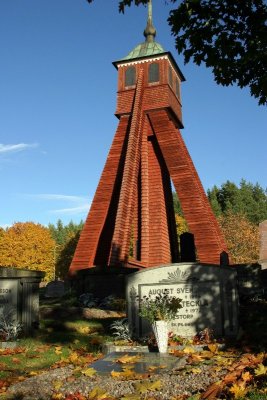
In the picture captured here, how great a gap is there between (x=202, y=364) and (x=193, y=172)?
19.8 m

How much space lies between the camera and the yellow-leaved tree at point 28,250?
6750 centimetres

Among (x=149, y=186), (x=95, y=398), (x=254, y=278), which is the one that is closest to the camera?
(x=95, y=398)

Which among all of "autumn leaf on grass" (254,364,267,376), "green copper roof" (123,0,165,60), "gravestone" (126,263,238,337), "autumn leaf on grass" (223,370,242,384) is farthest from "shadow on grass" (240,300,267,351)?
"green copper roof" (123,0,165,60)

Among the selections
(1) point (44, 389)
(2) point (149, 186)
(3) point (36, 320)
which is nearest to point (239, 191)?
(2) point (149, 186)

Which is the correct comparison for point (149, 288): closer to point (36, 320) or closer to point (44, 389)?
point (36, 320)

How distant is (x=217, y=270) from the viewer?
10.8m

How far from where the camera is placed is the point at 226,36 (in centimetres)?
885

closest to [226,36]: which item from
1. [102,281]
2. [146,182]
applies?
[102,281]

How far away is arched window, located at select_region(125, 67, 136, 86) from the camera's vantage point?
93.5 feet

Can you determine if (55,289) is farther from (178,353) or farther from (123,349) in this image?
(178,353)

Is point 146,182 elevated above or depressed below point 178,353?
above

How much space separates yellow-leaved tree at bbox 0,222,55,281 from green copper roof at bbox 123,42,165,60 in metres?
45.1

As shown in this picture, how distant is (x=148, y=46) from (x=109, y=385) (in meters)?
27.1

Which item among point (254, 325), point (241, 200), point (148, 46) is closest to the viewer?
point (254, 325)
